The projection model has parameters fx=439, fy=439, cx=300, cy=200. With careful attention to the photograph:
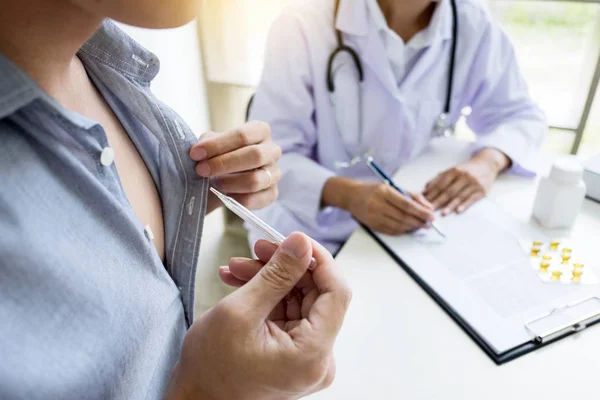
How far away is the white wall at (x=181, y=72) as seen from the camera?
1.38 m

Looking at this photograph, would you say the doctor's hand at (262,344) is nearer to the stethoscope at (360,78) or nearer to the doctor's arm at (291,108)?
the doctor's arm at (291,108)

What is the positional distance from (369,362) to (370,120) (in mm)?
685

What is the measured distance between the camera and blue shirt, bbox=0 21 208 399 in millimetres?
358

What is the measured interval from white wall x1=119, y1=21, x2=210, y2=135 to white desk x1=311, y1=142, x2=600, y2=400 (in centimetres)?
98

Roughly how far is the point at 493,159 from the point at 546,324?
508mm

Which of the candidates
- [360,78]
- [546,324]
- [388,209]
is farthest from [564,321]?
[360,78]

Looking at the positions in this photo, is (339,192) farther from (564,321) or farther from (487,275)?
(564,321)

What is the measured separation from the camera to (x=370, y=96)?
3.67ft

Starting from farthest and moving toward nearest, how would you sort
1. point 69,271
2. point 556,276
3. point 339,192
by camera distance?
point 339,192, point 556,276, point 69,271

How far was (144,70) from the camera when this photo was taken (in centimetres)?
65

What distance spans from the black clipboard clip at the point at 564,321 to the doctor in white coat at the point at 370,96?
353 mm

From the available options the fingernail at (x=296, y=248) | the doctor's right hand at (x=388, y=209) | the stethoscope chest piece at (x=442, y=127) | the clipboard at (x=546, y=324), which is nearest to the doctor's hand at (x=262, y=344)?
the fingernail at (x=296, y=248)

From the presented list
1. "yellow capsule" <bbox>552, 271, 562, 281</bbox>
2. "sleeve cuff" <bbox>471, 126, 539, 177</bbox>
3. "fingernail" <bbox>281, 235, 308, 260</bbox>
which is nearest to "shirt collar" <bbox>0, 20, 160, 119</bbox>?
"fingernail" <bbox>281, 235, 308, 260</bbox>

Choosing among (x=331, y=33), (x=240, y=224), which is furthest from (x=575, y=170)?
(x=240, y=224)
